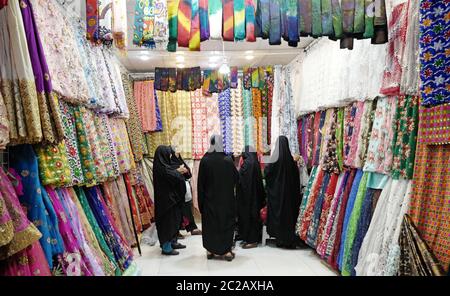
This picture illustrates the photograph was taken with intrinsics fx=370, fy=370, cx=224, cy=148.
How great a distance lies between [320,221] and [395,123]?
1.53m

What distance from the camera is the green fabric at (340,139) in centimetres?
355

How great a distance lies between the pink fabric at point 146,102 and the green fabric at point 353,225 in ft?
10.6

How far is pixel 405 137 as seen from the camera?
8.00ft

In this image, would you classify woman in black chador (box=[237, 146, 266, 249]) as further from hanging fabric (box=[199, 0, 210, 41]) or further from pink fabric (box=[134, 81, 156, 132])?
hanging fabric (box=[199, 0, 210, 41])

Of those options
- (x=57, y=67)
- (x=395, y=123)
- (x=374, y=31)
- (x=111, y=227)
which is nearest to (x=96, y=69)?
(x=57, y=67)

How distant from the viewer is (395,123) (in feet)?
8.41

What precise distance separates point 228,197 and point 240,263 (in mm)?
682

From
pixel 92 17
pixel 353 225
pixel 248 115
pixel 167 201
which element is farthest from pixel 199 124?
pixel 92 17

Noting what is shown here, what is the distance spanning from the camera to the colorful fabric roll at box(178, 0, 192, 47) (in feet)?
7.80

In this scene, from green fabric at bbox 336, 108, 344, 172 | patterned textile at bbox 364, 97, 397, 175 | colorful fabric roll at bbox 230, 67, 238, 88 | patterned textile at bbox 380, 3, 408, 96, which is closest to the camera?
patterned textile at bbox 380, 3, 408, 96

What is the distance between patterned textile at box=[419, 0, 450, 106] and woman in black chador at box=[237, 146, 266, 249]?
109 inches

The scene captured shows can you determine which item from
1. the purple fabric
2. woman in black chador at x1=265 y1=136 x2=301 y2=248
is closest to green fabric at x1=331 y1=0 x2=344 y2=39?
the purple fabric

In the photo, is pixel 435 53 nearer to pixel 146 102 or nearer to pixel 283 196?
pixel 283 196
